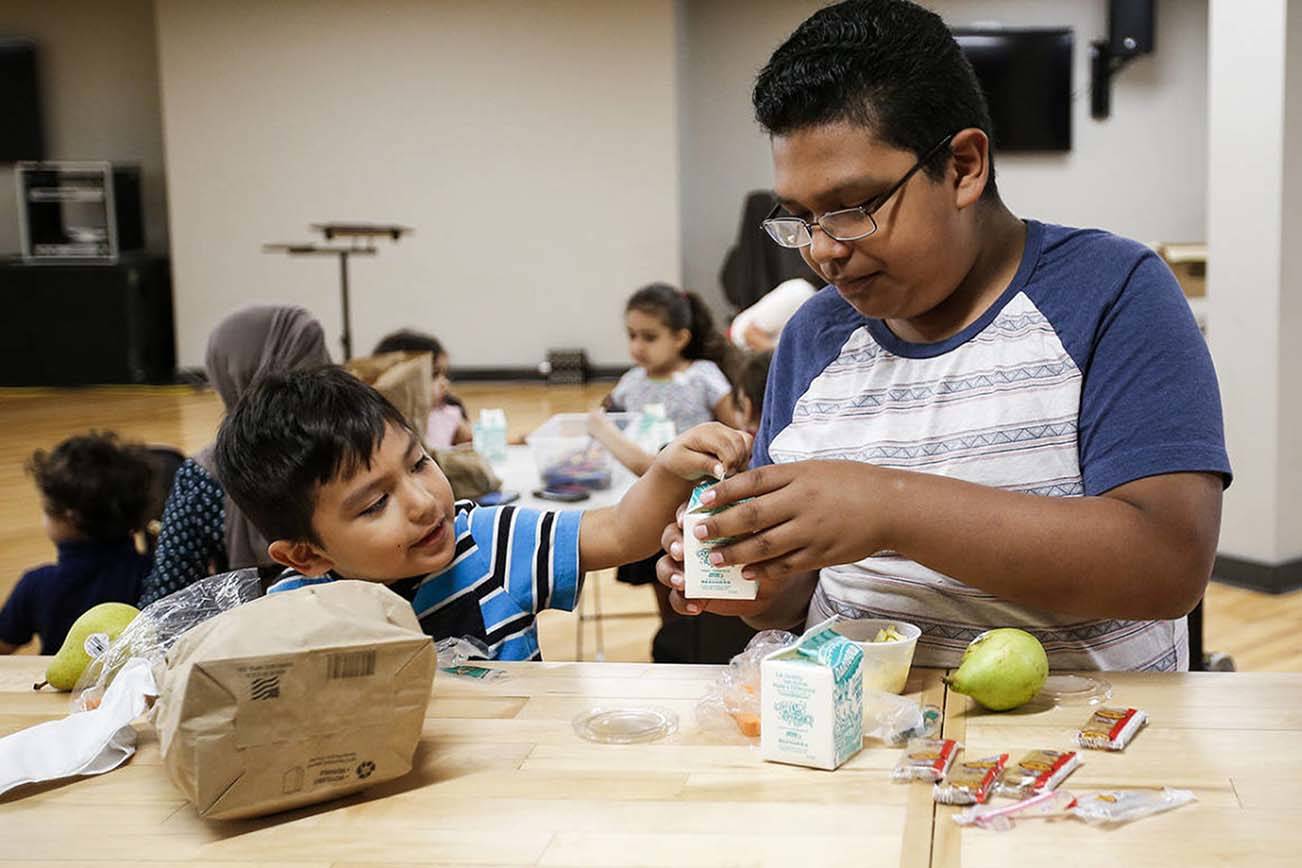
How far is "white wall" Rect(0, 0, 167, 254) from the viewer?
1095cm

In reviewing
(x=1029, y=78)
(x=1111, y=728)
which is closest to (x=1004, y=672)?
(x=1111, y=728)

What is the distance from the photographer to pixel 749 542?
1191mm

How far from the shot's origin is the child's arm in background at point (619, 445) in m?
3.45

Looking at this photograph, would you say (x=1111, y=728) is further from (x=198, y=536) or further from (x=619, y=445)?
(x=619, y=445)

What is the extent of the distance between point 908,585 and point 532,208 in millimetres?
9327

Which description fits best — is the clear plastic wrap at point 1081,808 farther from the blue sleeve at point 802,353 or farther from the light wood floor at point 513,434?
the light wood floor at point 513,434

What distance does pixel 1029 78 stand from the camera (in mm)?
9789

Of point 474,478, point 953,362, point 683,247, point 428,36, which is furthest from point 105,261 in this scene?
point 953,362

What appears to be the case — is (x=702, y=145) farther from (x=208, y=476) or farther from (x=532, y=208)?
(x=208, y=476)

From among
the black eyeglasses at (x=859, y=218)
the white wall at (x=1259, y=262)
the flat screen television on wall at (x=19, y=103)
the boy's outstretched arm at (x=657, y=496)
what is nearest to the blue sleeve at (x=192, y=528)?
the boy's outstretched arm at (x=657, y=496)

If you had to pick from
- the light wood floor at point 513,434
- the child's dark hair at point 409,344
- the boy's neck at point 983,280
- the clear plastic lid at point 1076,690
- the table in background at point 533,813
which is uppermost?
the boy's neck at point 983,280

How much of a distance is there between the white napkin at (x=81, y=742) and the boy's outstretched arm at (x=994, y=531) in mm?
569

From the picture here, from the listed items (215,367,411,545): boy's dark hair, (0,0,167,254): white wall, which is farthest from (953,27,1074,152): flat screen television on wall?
(215,367,411,545): boy's dark hair

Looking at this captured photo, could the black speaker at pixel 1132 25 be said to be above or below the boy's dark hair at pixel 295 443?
above
